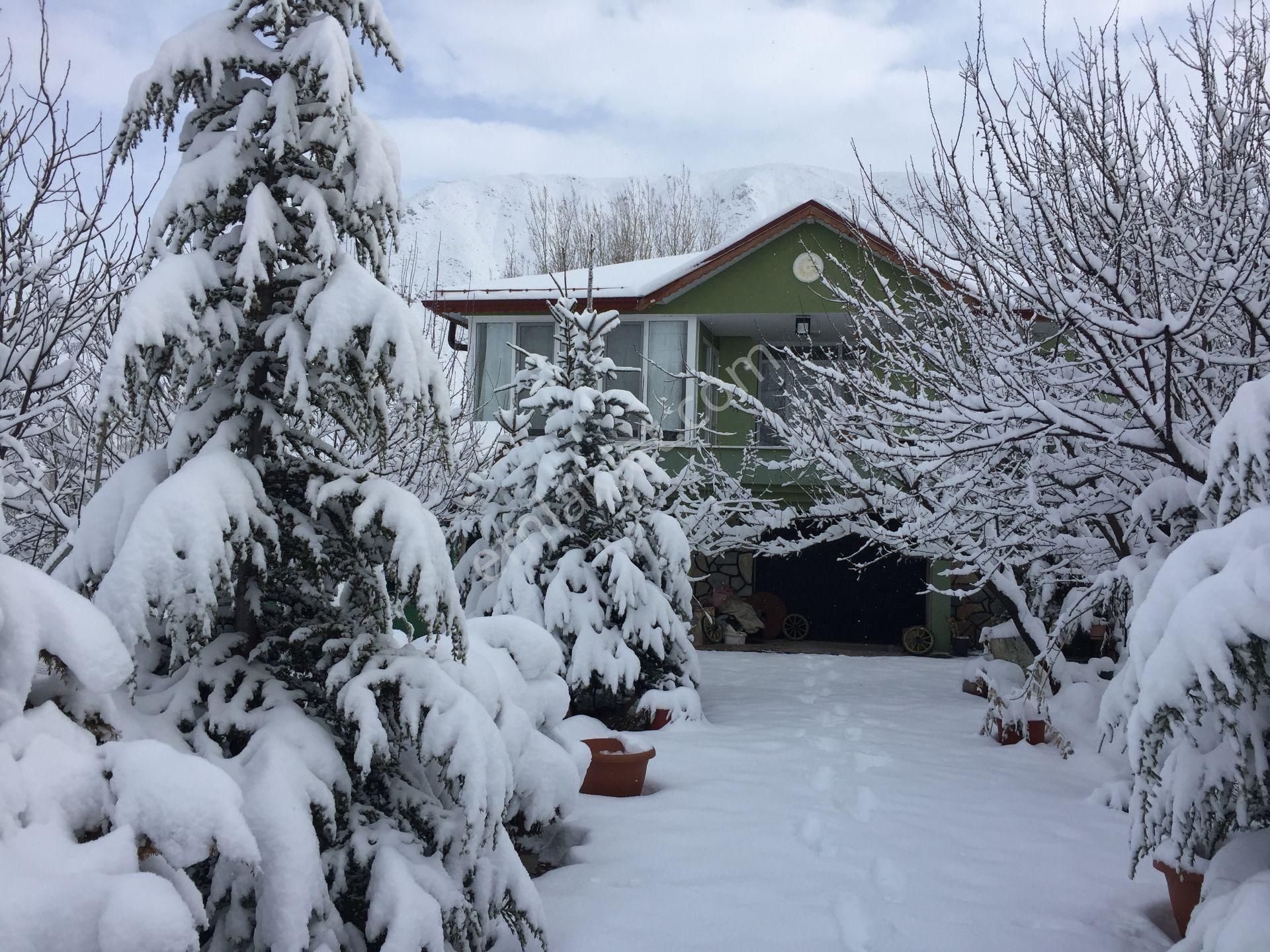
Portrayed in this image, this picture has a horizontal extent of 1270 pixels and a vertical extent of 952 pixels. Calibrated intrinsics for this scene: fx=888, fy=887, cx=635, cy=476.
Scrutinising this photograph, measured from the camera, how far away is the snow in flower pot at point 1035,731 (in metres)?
7.35

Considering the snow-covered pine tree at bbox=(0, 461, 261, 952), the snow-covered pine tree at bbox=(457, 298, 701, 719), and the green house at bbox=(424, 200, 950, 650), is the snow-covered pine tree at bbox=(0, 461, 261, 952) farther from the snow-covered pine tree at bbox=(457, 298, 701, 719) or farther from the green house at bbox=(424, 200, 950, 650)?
the green house at bbox=(424, 200, 950, 650)

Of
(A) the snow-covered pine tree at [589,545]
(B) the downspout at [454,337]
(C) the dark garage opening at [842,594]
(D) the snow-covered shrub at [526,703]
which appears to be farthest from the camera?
(C) the dark garage opening at [842,594]

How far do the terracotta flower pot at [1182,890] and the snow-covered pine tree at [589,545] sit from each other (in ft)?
14.6

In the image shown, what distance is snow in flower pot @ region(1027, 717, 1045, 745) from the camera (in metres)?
7.35

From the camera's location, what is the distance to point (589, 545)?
8.21m

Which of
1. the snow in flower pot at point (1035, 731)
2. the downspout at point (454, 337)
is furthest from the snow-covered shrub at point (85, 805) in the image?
the downspout at point (454, 337)

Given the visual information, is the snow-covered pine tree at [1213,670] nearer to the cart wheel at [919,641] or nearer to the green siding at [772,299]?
the green siding at [772,299]

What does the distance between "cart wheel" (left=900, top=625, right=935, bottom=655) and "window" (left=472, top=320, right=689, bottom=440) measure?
522cm

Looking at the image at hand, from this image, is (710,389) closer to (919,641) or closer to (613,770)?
(919,641)

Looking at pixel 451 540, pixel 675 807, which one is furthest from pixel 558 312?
pixel 675 807

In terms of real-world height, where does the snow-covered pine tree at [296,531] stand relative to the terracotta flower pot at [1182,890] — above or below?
above

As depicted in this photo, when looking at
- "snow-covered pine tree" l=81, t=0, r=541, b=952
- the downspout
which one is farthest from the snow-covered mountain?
"snow-covered pine tree" l=81, t=0, r=541, b=952

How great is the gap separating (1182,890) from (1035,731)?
13.1ft

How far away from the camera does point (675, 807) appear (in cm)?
526
